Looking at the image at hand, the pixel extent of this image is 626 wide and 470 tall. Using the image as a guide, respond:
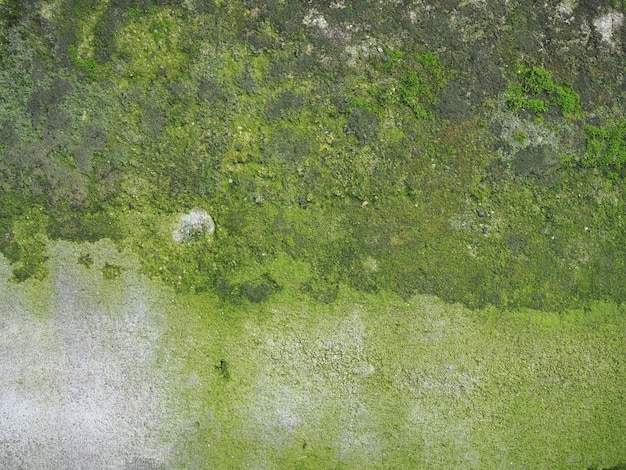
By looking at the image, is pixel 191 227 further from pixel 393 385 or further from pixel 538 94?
pixel 538 94

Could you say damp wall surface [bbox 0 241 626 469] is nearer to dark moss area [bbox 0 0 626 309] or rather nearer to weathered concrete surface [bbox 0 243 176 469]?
weathered concrete surface [bbox 0 243 176 469]

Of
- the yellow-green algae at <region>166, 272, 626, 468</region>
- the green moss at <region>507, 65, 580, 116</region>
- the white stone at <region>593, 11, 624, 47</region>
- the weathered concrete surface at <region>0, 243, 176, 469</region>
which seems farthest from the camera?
the white stone at <region>593, 11, 624, 47</region>

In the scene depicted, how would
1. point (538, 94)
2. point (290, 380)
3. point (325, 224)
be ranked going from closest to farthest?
point (290, 380), point (325, 224), point (538, 94)

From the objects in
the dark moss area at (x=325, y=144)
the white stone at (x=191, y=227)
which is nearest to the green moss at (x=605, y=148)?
the dark moss area at (x=325, y=144)

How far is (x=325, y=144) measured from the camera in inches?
205

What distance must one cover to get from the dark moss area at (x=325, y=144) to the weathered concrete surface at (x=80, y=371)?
10.0 inches

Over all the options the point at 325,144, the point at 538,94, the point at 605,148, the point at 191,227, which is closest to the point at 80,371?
the point at 191,227

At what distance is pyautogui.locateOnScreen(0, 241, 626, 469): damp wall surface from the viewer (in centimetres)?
491

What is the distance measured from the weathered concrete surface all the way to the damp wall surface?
0.04 ft

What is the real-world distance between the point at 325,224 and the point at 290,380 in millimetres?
1675

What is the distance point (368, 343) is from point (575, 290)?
234 cm

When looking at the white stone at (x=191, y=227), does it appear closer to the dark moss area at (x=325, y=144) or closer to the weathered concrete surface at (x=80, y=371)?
the dark moss area at (x=325, y=144)

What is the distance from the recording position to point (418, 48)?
5305mm

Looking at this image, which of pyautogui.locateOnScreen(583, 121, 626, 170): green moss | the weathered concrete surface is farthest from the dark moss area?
the weathered concrete surface
